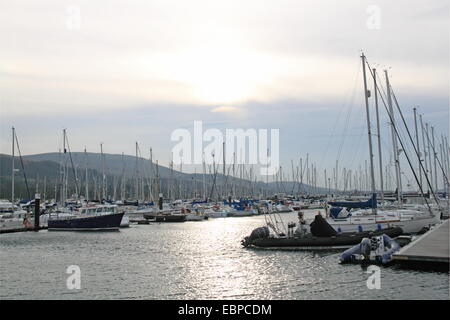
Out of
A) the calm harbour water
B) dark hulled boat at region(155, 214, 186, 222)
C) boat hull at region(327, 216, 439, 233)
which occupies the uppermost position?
boat hull at region(327, 216, 439, 233)

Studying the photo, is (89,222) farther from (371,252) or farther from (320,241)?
(371,252)

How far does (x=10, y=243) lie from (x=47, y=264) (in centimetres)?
1682

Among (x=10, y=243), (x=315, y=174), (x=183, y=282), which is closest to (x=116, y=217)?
(x=10, y=243)

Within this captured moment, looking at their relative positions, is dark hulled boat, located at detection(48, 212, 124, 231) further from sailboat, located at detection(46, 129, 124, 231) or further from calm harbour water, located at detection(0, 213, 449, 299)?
calm harbour water, located at detection(0, 213, 449, 299)

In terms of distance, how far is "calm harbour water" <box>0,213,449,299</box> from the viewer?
2184 centimetres

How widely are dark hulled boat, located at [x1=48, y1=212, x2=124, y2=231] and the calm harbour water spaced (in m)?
19.5

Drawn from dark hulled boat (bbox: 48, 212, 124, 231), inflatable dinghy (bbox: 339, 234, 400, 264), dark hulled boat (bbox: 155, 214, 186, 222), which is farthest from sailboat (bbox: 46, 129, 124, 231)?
inflatable dinghy (bbox: 339, 234, 400, 264)

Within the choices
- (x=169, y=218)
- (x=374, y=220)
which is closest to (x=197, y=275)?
(x=374, y=220)

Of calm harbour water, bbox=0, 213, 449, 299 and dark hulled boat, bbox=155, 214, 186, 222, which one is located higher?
dark hulled boat, bbox=155, 214, 186, 222

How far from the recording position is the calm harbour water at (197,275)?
21.8 metres

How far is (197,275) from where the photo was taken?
1068 inches

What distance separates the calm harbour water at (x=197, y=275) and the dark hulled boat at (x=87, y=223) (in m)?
19.5

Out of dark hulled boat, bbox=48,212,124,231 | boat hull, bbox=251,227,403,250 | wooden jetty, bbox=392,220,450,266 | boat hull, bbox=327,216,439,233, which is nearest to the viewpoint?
wooden jetty, bbox=392,220,450,266
